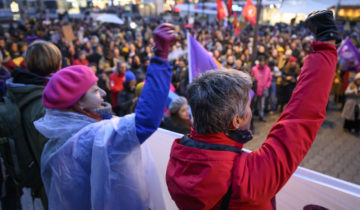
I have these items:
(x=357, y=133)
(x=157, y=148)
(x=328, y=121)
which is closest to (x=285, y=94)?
(x=328, y=121)

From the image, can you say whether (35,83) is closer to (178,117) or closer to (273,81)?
(178,117)

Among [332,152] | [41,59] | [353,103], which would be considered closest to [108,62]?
[41,59]

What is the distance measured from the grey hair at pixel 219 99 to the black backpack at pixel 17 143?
128 centimetres

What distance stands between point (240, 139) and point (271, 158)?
0.13 meters

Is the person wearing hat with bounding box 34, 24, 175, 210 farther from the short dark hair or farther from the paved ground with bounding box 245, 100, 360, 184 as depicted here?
the paved ground with bounding box 245, 100, 360, 184

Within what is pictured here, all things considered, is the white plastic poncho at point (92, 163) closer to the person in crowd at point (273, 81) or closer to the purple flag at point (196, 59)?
the purple flag at point (196, 59)

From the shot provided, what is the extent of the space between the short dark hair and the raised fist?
1.11 meters

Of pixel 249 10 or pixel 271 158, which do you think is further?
pixel 249 10

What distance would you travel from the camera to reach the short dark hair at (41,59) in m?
1.86

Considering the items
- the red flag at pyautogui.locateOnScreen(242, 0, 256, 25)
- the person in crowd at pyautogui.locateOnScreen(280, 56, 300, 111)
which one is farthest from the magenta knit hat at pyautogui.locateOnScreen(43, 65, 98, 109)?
the red flag at pyautogui.locateOnScreen(242, 0, 256, 25)

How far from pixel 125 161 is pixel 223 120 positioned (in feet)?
1.97

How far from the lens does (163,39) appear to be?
114 centimetres

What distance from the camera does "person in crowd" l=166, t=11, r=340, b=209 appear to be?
854 mm

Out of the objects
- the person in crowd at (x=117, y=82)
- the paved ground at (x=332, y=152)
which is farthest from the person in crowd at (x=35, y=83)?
the person in crowd at (x=117, y=82)
